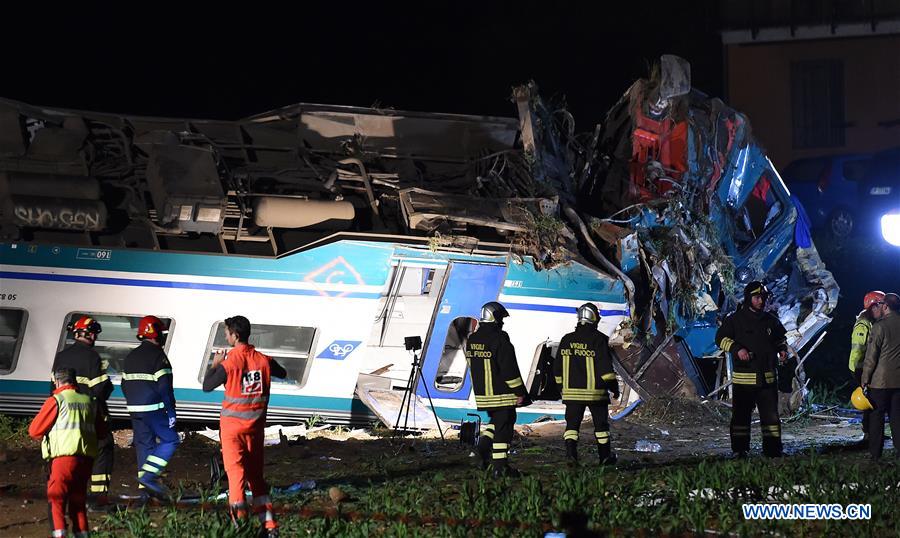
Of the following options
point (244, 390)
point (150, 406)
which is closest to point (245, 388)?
point (244, 390)

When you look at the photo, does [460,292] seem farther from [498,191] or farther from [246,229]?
A: [246,229]

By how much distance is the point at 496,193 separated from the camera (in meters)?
14.5

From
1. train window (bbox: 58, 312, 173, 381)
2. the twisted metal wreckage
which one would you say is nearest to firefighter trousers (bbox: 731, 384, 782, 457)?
the twisted metal wreckage

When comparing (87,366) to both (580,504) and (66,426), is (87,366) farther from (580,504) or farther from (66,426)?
(580,504)

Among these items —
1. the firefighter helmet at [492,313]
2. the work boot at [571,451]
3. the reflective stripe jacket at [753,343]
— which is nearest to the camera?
the firefighter helmet at [492,313]

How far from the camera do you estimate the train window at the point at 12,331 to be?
12750mm

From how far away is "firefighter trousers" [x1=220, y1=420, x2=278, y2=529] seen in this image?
7867 mm

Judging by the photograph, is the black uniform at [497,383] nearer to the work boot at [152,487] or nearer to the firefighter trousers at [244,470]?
the firefighter trousers at [244,470]

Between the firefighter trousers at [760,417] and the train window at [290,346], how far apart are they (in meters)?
5.07

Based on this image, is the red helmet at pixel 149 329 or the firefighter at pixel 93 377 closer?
the firefighter at pixel 93 377

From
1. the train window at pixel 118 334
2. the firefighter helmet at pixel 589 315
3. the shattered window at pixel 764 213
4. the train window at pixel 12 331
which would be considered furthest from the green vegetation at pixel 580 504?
the shattered window at pixel 764 213

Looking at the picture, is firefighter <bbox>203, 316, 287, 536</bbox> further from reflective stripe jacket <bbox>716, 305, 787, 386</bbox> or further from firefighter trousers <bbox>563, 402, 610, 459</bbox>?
reflective stripe jacket <bbox>716, 305, 787, 386</bbox>

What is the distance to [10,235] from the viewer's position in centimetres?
Answer: 1277

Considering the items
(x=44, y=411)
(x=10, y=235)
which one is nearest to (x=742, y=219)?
(x=10, y=235)
